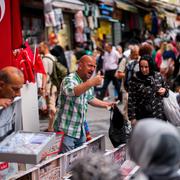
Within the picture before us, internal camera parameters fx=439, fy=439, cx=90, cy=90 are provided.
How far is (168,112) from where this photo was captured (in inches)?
219

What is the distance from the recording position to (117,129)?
15.9 ft

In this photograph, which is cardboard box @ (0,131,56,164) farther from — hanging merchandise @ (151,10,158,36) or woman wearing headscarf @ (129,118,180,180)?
hanging merchandise @ (151,10,158,36)

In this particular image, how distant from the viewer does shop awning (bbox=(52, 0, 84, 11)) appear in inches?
480

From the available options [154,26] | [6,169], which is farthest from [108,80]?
[154,26]

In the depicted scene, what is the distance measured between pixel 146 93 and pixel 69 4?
25.9 feet

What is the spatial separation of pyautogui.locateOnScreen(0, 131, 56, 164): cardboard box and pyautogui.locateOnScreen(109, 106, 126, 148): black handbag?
163cm

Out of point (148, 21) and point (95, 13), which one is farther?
point (148, 21)

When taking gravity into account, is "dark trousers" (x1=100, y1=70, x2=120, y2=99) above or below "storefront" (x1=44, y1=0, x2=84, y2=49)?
below

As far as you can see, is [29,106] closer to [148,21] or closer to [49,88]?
[49,88]

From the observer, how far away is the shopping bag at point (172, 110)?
18.1 ft

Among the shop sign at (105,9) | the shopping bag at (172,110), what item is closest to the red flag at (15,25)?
the shopping bag at (172,110)

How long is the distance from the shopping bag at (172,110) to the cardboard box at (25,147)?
2.58 meters

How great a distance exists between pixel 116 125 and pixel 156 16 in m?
16.9

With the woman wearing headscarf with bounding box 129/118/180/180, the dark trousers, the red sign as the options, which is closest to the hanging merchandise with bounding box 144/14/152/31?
the dark trousers
